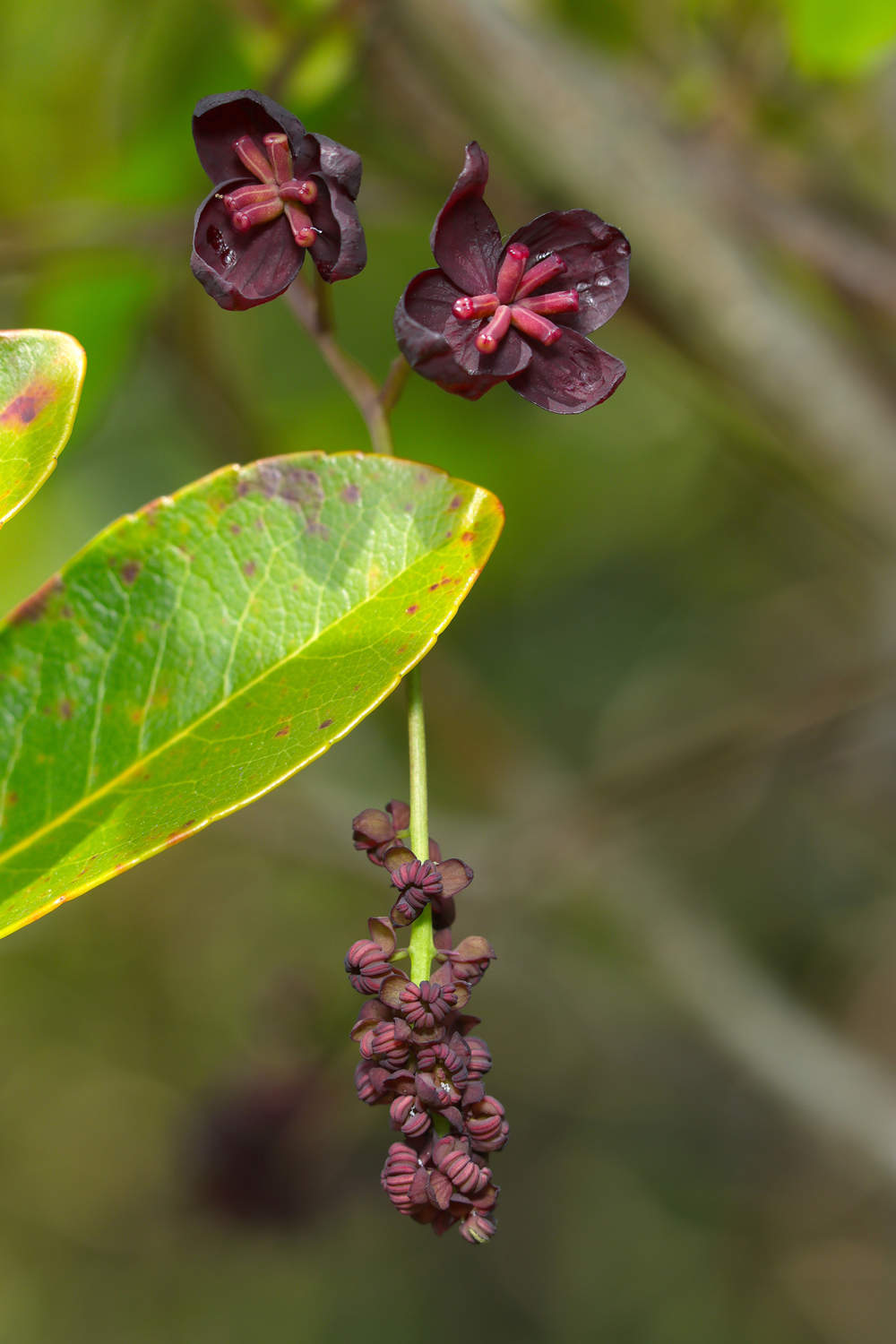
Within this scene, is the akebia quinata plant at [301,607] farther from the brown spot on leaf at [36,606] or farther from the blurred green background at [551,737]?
the blurred green background at [551,737]

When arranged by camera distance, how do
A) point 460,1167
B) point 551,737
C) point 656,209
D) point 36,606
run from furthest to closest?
point 551,737, point 656,209, point 36,606, point 460,1167

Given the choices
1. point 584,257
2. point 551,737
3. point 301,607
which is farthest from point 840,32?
point 551,737

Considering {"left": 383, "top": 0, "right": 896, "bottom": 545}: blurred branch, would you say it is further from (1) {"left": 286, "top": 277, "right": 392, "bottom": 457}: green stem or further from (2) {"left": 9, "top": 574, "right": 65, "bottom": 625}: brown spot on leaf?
(2) {"left": 9, "top": 574, "right": 65, "bottom": 625}: brown spot on leaf

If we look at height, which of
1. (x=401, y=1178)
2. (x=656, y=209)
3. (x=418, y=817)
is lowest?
(x=401, y=1178)

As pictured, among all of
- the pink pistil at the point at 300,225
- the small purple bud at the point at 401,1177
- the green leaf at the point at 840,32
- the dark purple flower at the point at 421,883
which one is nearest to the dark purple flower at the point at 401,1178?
the small purple bud at the point at 401,1177

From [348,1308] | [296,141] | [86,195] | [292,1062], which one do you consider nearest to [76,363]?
[296,141]

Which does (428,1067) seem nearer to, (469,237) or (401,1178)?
(401,1178)
